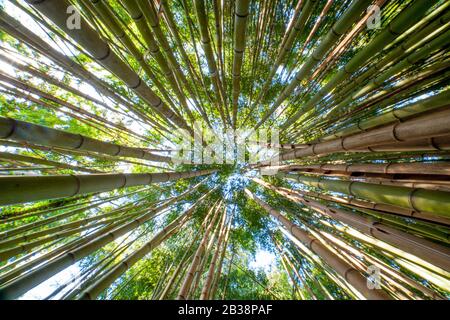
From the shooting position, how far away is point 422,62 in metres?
1.84

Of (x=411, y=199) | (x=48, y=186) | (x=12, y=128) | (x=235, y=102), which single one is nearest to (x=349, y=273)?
(x=411, y=199)

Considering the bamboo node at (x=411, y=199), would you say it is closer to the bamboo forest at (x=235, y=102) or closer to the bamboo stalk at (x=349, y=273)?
the bamboo forest at (x=235, y=102)

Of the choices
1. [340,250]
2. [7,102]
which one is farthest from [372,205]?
[7,102]

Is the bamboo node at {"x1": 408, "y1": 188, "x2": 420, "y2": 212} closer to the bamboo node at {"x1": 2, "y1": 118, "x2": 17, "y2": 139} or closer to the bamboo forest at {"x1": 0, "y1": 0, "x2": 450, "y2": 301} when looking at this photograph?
the bamboo forest at {"x1": 0, "y1": 0, "x2": 450, "y2": 301}

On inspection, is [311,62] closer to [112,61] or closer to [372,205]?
[372,205]

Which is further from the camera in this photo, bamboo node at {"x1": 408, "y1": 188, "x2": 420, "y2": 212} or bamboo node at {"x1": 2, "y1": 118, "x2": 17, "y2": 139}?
bamboo node at {"x1": 408, "y1": 188, "x2": 420, "y2": 212}

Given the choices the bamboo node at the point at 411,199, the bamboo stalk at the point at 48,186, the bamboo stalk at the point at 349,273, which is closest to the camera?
the bamboo stalk at the point at 48,186

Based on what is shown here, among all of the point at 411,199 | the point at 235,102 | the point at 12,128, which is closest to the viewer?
the point at 12,128

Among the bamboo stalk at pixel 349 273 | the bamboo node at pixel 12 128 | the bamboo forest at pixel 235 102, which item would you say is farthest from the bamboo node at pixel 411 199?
the bamboo node at pixel 12 128

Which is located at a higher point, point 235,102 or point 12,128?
point 235,102

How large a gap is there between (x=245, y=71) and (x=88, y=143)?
317 centimetres

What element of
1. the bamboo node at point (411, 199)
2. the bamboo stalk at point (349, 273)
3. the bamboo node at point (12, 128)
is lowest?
the bamboo stalk at point (349, 273)

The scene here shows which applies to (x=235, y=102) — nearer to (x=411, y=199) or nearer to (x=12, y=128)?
(x=411, y=199)

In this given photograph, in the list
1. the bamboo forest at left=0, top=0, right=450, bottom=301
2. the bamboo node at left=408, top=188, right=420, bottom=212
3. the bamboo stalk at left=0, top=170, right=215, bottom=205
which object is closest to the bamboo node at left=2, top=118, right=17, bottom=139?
the bamboo forest at left=0, top=0, right=450, bottom=301
